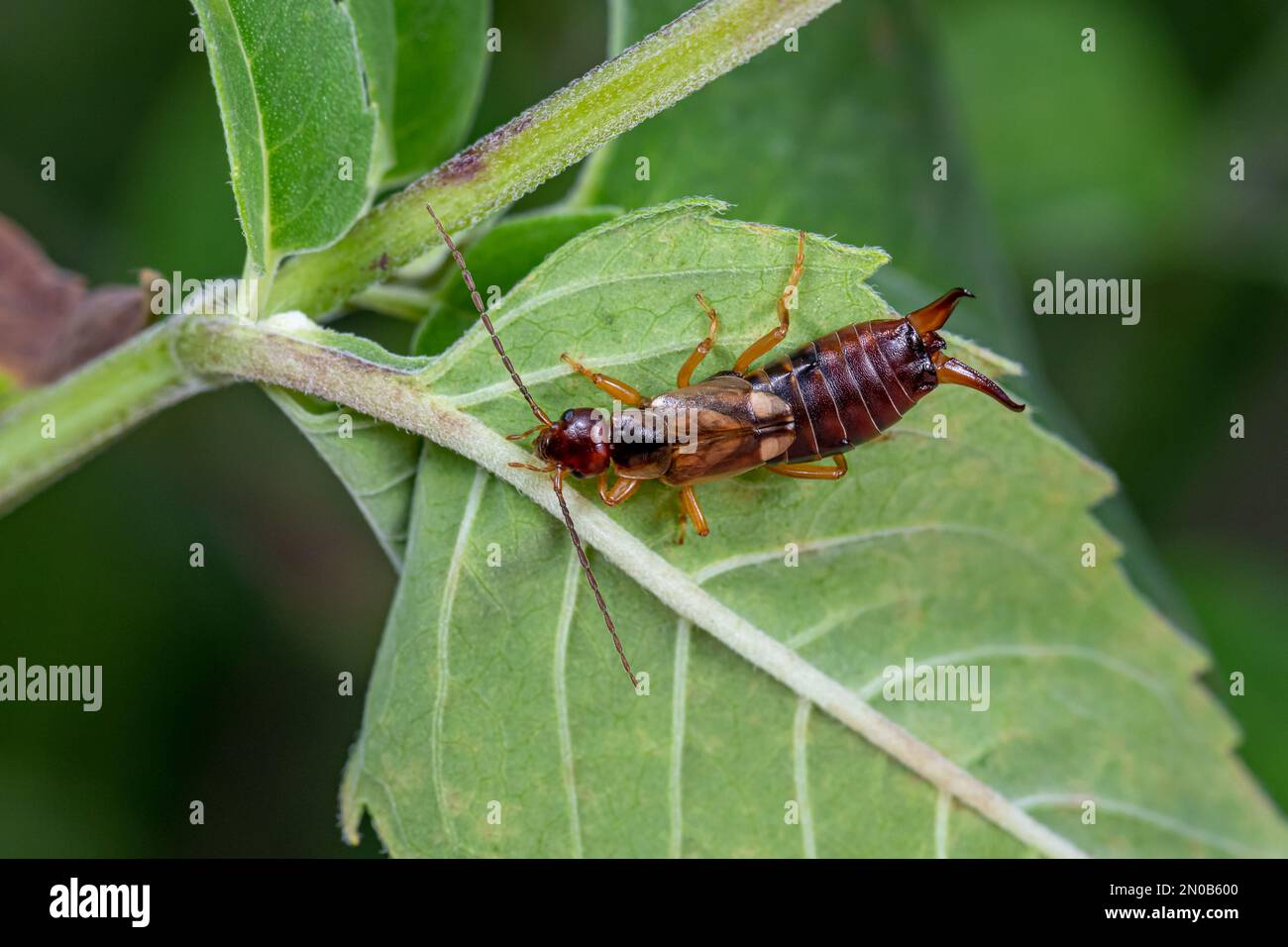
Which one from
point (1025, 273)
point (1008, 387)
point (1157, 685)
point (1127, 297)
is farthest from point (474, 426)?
point (1127, 297)

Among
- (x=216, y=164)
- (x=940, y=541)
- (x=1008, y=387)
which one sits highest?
(x=216, y=164)

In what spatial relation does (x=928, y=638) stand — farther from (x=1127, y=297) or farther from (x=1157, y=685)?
(x=1127, y=297)

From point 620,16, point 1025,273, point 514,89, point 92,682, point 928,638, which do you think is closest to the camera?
point 928,638

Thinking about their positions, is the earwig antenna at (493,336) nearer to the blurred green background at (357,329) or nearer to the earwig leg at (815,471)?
the earwig leg at (815,471)

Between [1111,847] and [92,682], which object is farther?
[92,682]

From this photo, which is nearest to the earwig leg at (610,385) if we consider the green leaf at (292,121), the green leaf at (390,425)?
the green leaf at (390,425)

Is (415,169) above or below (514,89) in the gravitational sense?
below

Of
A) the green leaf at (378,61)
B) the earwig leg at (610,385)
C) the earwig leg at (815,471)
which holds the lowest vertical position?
the earwig leg at (815,471)
